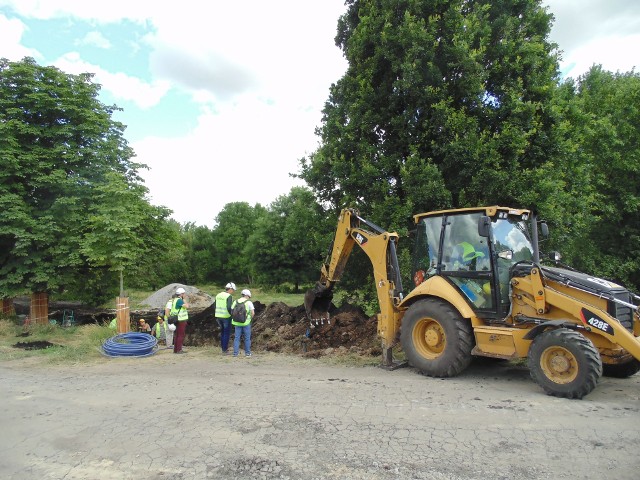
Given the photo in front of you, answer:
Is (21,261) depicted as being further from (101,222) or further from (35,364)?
(35,364)

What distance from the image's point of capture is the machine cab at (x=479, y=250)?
24.4 ft

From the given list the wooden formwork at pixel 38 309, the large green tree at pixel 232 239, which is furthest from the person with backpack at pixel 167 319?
the large green tree at pixel 232 239

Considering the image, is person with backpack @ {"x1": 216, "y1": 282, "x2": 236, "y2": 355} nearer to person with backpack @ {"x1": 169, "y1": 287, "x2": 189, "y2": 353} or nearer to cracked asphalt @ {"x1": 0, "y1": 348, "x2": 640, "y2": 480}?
person with backpack @ {"x1": 169, "y1": 287, "x2": 189, "y2": 353}

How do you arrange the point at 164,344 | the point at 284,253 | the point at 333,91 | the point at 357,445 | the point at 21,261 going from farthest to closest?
the point at 284,253
the point at 21,261
the point at 333,91
the point at 164,344
the point at 357,445

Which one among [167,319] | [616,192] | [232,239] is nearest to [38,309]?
[167,319]

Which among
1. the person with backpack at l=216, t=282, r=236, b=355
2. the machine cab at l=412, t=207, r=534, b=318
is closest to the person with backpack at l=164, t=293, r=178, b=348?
the person with backpack at l=216, t=282, r=236, b=355

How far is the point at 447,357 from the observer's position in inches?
298

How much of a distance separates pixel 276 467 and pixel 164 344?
32.0ft

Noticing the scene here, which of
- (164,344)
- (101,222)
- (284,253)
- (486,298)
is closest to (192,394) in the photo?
(486,298)

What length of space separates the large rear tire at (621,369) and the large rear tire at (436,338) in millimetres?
2217

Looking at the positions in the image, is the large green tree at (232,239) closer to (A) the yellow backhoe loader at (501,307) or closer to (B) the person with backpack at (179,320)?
(B) the person with backpack at (179,320)

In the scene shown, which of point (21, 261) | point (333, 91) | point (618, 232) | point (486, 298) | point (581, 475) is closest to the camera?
point (581, 475)

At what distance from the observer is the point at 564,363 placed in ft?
20.7

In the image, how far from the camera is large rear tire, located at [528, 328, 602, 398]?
5988 mm
